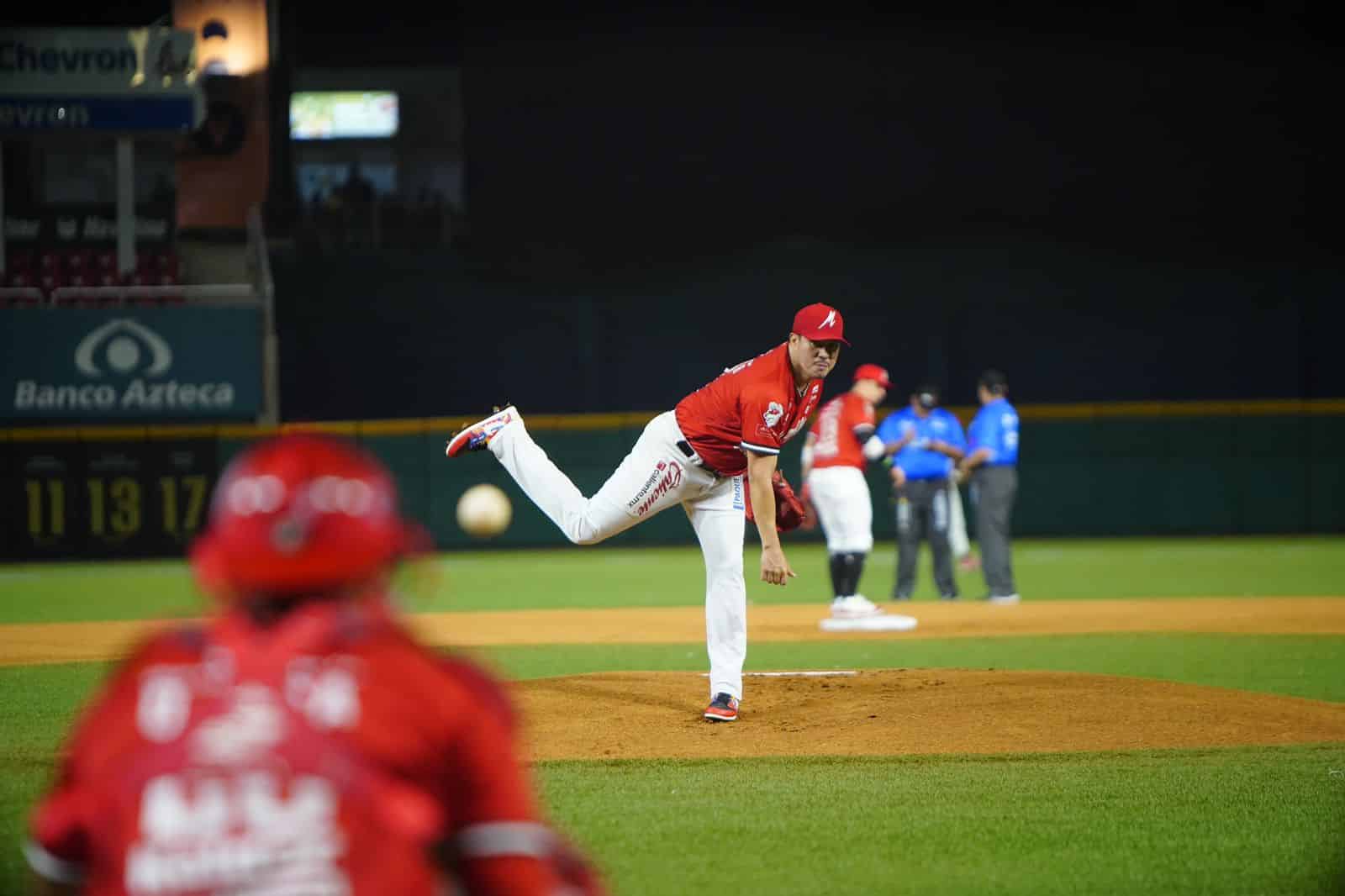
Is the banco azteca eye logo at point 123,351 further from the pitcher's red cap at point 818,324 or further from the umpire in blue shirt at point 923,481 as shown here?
the pitcher's red cap at point 818,324

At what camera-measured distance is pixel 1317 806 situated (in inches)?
219

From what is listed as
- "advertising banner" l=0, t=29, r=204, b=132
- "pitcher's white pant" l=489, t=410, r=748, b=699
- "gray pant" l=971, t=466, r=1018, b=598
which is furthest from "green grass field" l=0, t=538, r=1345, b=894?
"advertising banner" l=0, t=29, r=204, b=132

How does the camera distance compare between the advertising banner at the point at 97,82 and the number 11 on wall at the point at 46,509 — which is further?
the advertising banner at the point at 97,82

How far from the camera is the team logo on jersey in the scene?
279 inches

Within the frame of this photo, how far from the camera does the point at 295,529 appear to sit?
204cm

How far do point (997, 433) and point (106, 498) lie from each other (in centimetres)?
1256

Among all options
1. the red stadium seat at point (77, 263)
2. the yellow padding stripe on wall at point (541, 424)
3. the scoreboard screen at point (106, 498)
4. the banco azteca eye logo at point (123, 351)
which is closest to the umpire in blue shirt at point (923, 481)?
the yellow padding stripe on wall at point (541, 424)

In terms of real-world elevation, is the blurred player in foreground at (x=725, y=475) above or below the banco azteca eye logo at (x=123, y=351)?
below

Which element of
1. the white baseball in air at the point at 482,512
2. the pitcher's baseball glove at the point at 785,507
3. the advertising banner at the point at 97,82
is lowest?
the white baseball in air at the point at 482,512

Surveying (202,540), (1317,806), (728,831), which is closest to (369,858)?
(202,540)

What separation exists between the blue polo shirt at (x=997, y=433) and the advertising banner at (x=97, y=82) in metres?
13.7

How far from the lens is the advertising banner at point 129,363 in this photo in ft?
68.2

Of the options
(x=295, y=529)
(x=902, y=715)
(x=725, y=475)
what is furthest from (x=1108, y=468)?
(x=295, y=529)

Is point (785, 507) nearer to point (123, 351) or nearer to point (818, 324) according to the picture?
point (818, 324)
